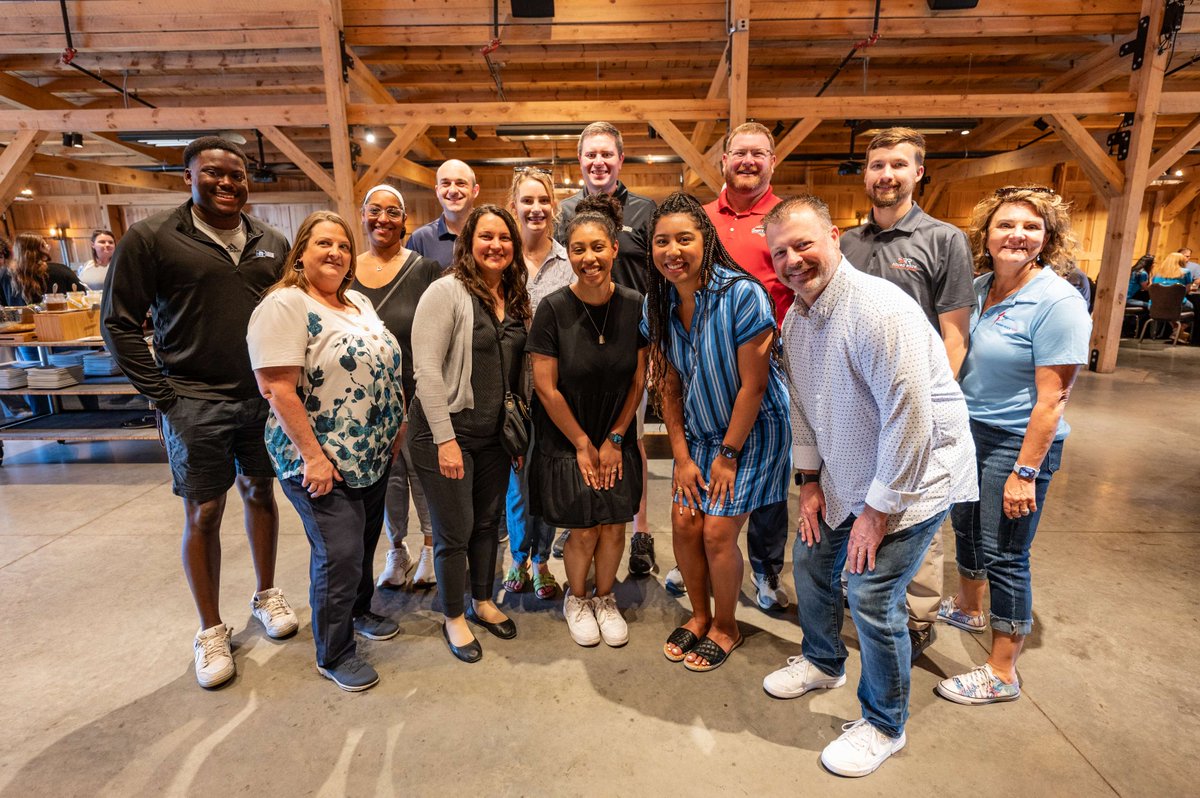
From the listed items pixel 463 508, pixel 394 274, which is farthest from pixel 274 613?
pixel 394 274

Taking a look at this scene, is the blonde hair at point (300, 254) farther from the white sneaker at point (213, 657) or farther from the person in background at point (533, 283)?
the white sneaker at point (213, 657)

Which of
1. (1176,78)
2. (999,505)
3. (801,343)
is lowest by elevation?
(999,505)

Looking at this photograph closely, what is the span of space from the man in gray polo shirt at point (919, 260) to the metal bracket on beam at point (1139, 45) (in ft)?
22.2

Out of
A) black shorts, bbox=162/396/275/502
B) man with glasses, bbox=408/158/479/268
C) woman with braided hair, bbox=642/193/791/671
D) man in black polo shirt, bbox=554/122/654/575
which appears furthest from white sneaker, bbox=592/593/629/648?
man with glasses, bbox=408/158/479/268

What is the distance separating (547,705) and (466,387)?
3.71 ft

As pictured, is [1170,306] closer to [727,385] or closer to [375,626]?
[727,385]

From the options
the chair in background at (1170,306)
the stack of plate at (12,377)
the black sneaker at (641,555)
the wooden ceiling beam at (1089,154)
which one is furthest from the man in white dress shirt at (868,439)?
the chair in background at (1170,306)

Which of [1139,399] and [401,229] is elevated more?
[401,229]

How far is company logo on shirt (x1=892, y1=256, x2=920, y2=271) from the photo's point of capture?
88.8 inches

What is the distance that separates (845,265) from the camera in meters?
1.64

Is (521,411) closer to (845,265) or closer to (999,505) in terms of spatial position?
(845,265)

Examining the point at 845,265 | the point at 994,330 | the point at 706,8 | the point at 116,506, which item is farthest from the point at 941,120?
the point at 116,506

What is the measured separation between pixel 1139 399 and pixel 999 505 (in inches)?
240

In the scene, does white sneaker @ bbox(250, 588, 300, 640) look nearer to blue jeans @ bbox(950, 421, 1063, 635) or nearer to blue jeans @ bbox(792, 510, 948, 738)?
blue jeans @ bbox(792, 510, 948, 738)
